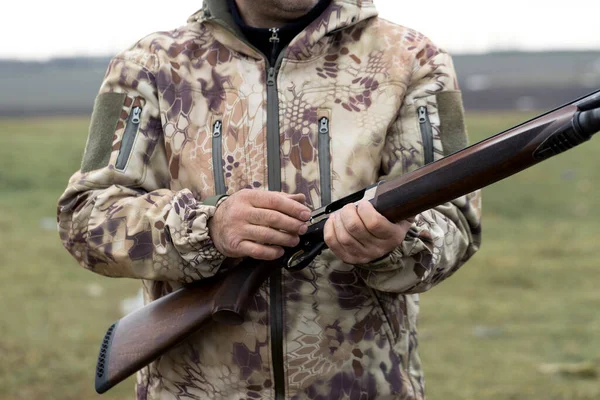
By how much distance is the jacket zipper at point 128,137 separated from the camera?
305cm

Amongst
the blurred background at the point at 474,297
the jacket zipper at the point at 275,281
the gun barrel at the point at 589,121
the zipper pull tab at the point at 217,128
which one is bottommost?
the blurred background at the point at 474,297

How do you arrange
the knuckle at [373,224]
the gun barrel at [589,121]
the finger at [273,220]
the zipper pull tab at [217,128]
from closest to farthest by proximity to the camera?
the gun barrel at [589,121]
the knuckle at [373,224]
the finger at [273,220]
the zipper pull tab at [217,128]

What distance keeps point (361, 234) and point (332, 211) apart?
6.9 inches

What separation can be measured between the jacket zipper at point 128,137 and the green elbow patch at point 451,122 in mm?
976

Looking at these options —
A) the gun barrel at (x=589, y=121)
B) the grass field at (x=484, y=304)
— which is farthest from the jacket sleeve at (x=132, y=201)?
the grass field at (x=484, y=304)

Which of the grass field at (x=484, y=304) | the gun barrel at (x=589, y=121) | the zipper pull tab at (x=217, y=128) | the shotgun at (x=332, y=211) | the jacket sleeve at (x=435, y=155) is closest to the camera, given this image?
the gun barrel at (x=589, y=121)

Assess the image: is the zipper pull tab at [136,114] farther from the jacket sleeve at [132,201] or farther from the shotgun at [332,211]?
the shotgun at [332,211]

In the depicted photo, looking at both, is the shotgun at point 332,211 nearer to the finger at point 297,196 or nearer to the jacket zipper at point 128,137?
the finger at point 297,196

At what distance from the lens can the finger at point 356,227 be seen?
8.99 ft

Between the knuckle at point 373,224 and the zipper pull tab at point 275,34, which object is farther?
the zipper pull tab at point 275,34

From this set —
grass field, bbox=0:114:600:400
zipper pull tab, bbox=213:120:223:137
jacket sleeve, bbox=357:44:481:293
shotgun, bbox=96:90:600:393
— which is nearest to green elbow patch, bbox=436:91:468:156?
jacket sleeve, bbox=357:44:481:293

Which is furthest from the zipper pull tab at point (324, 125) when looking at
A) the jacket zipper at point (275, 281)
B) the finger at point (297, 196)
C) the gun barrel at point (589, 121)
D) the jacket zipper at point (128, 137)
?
the gun barrel at point (589, 121)

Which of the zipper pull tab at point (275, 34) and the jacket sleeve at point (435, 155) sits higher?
the zipper pull tab at point (275, 34)

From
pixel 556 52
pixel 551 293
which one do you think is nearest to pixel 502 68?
pixel 556 52
